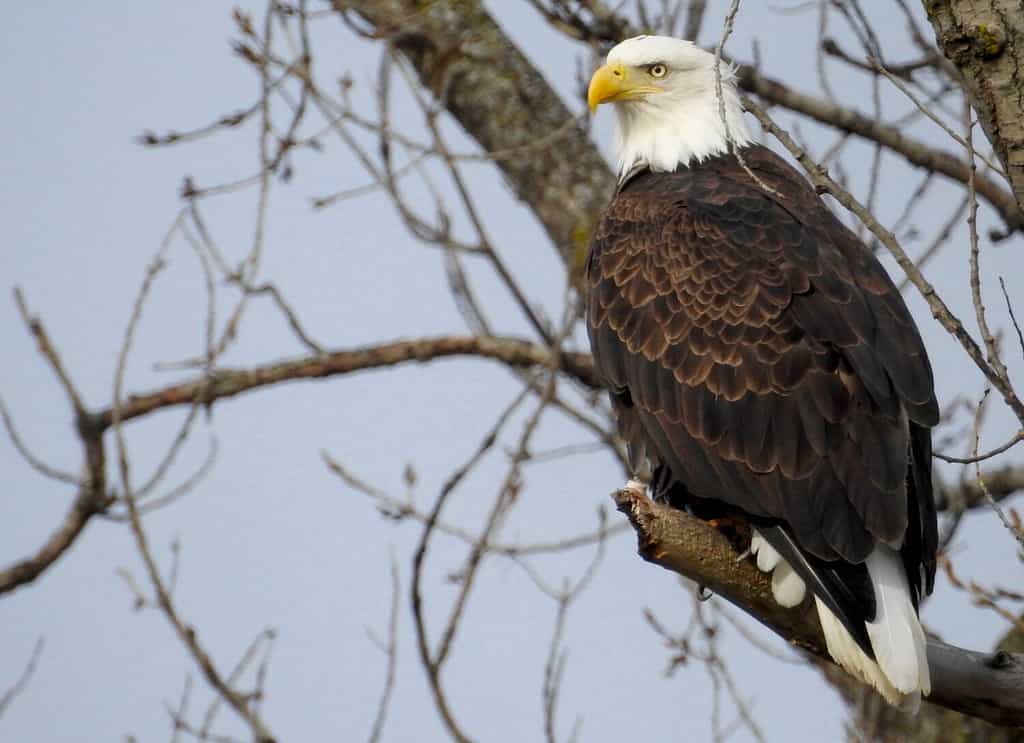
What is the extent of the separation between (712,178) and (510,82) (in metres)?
A: 2.57

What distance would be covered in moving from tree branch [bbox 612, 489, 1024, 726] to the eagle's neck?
169 centimetres

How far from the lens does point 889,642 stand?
3680 millimetres

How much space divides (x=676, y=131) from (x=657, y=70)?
0.23 m

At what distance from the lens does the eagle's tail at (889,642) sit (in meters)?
3.62

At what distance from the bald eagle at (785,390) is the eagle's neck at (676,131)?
0.36m

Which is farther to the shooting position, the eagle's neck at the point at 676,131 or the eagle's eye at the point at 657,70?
the eagle's eye at the point at 657,70

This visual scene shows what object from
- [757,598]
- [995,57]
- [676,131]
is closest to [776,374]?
[757,598]

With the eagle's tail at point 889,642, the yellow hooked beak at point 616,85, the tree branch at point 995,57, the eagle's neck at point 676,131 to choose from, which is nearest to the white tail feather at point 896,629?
the eagle's tail at point 889,642

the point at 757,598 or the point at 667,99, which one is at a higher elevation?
the point at 667,99

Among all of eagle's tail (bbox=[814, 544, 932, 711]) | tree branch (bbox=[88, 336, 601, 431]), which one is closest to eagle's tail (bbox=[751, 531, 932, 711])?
eagle's tail (bbox=[814, 544, 932, 711])

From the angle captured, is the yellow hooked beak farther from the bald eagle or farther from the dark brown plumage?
the dark brown plumage

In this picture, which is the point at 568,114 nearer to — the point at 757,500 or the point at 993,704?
the point at 757,500

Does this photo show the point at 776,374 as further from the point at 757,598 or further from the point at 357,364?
the point at 357,364

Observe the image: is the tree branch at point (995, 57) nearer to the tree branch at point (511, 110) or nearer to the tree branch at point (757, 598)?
the tree branch at point (757, 598)
